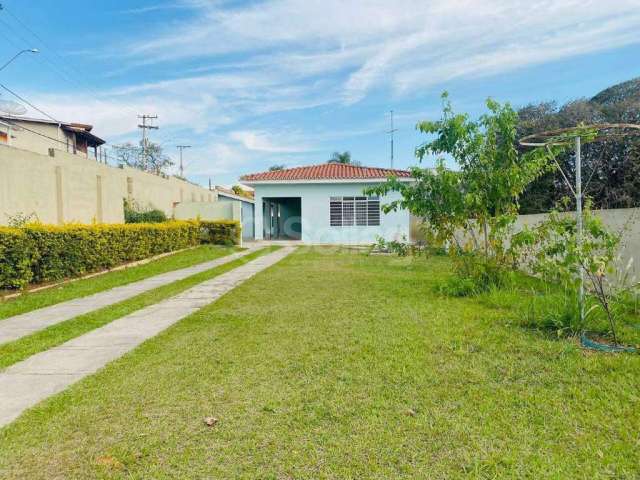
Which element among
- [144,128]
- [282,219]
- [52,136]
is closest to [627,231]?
[282,219]

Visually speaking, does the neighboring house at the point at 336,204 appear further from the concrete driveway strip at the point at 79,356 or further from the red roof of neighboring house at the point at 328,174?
the concrete driveway strip at the point at 79,356

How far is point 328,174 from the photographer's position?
22.1 m

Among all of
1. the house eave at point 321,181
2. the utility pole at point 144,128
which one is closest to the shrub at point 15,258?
the house eave at point 321,181

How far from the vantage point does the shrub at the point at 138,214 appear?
1859 centimetres

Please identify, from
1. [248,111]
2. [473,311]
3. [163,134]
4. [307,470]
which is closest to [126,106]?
[163,134]

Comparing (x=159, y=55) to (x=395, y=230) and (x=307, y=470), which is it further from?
(x=307, y=470)

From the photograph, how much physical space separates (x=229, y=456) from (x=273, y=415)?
1.75ft

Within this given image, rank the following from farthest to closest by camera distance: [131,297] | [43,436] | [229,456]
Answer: [131,297] < [43,436] < [229,456]

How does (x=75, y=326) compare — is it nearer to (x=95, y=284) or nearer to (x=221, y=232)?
(x=95, y=284)

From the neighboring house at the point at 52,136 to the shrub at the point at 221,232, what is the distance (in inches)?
427

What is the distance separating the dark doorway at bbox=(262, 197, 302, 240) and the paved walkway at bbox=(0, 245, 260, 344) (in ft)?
47.2

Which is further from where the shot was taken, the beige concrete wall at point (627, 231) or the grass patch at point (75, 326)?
the beige concrete wall at point (627, 231)

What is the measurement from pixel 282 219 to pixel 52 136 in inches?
643

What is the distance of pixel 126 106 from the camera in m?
32.4
